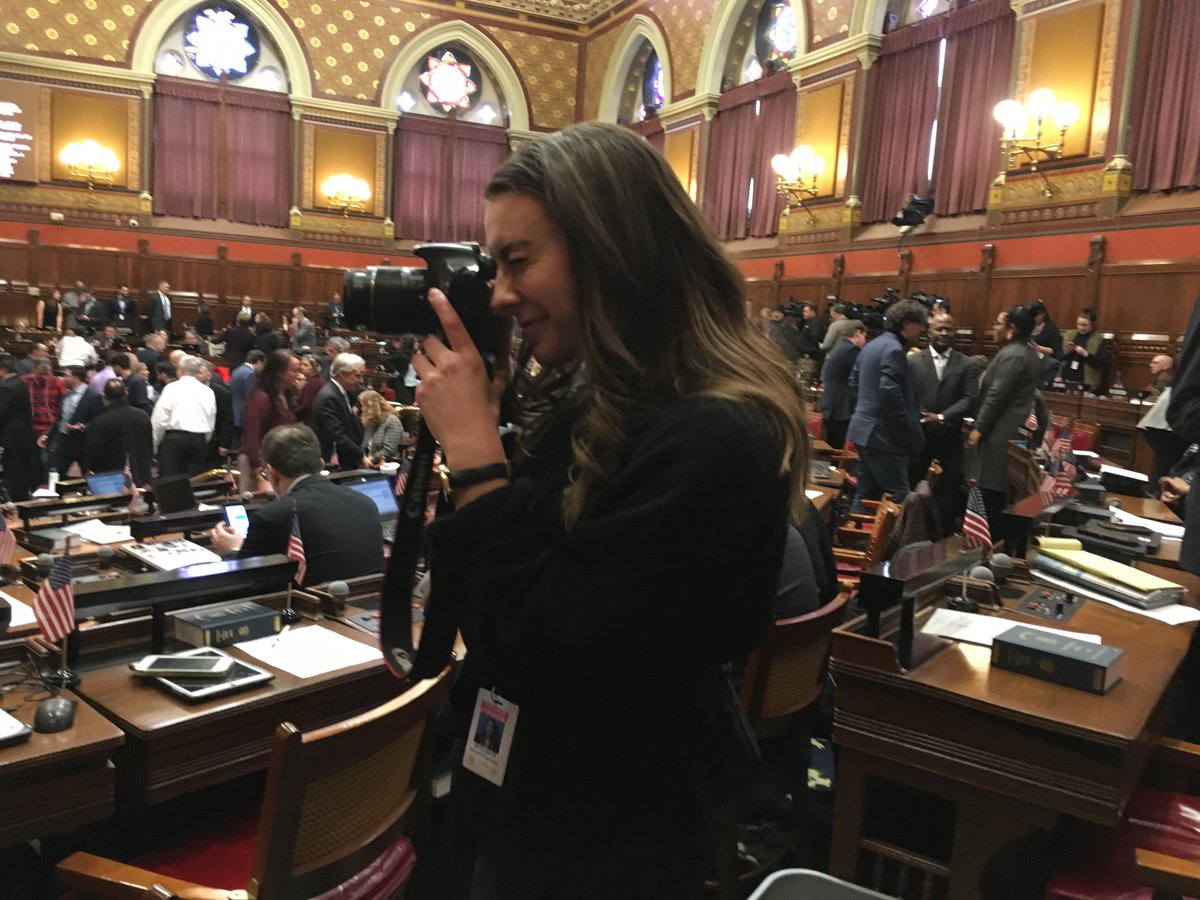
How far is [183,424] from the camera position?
721cm

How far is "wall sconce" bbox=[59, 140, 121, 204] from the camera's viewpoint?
1522 cm

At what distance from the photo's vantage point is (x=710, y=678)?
1.04m

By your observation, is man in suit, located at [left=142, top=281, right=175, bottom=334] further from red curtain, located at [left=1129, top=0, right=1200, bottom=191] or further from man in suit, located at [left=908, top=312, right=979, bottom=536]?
red curtain, located at [left=1129, top=0, right=1200, bottom=191]

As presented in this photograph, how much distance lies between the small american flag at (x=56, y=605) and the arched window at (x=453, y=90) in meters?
16.7

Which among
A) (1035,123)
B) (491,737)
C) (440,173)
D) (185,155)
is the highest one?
(440,173)

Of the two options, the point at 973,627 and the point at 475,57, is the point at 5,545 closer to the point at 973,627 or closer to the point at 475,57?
the point at 973,627

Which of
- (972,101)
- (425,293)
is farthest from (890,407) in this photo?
(972,101)

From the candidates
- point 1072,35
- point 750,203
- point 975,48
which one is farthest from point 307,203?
point 1072,35

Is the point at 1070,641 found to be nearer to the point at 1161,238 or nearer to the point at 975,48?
the point at 1161,238

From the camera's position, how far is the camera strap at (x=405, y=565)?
1.10 meters

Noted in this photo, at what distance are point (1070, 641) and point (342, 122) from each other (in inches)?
661

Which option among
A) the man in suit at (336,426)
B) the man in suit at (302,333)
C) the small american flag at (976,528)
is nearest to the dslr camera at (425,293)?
the small american flag at (976,528)

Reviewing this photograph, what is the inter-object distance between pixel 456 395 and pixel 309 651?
1539 mm

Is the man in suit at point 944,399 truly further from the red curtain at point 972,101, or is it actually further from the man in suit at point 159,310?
the man in suit at point 159,310
